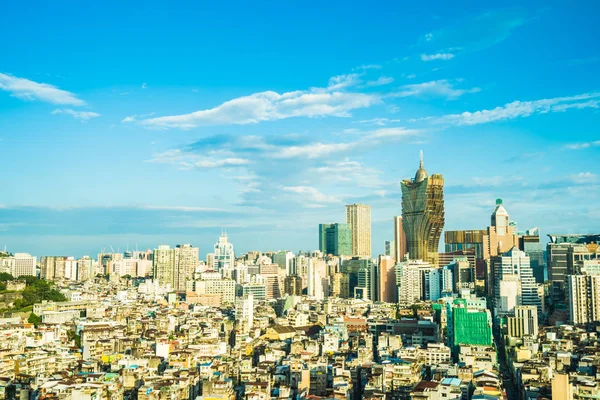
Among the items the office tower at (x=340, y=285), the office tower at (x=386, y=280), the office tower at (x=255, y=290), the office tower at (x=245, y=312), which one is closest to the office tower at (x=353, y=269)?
the office tower at (x=340, y=285)

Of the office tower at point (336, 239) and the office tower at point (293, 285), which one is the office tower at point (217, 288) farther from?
the office tower at point (336, 239)

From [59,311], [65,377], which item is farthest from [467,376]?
[59,311]

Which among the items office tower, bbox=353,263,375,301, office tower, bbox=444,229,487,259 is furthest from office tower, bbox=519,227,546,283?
office tower, bbox=353,263,375,301

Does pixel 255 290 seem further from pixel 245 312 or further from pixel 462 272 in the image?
pixel 462 272

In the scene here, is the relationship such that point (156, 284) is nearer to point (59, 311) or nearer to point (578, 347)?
point (59, 311)

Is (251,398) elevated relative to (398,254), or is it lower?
lower

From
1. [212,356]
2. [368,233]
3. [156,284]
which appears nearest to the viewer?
[212,356]

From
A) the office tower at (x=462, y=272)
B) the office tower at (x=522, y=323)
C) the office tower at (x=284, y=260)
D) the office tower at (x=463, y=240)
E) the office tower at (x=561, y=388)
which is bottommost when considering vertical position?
the office tower at (x=561, y=388)
